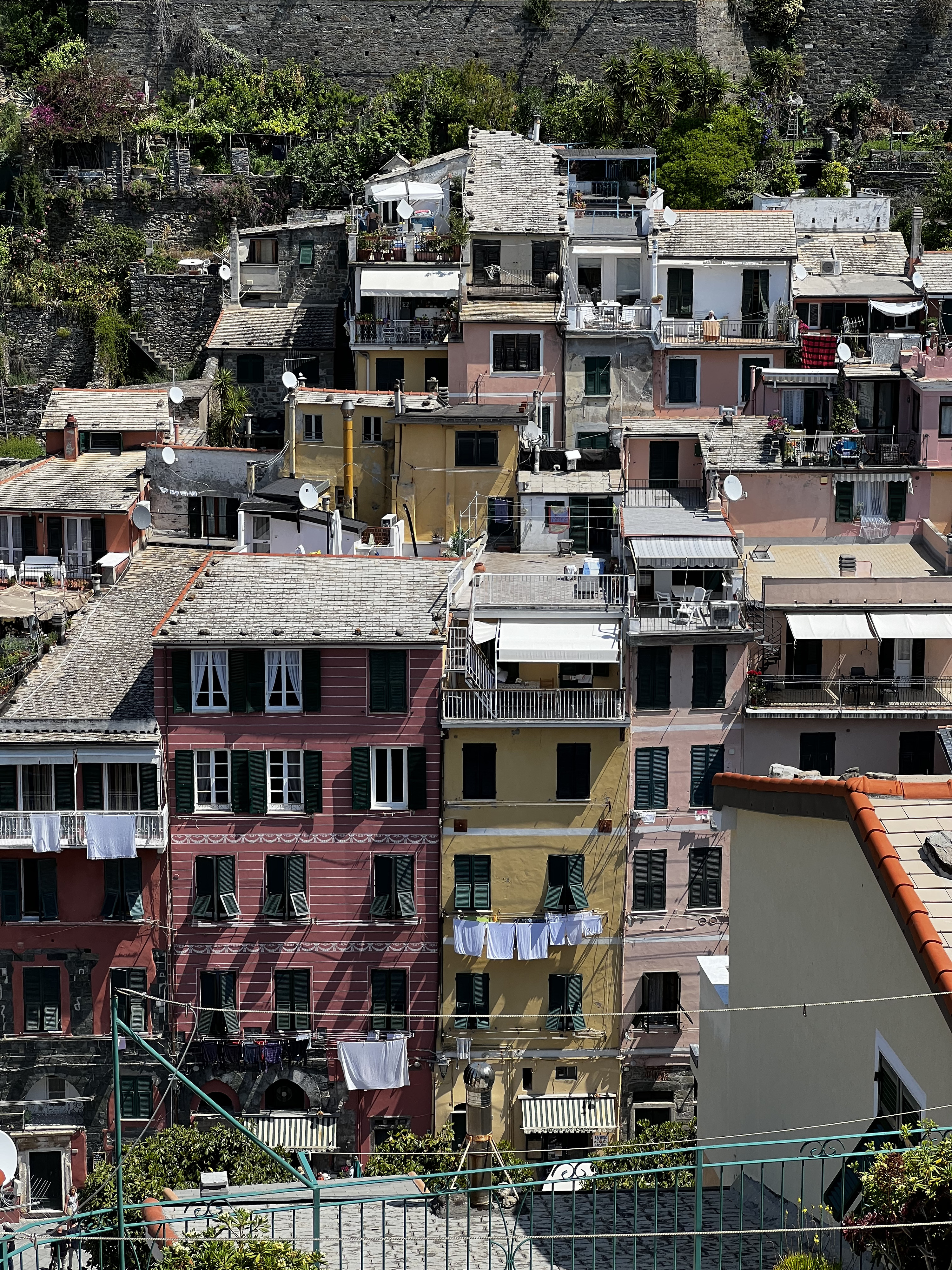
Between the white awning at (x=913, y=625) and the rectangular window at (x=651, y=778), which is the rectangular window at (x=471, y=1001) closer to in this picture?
the rectangular window at (x=651, y=778)

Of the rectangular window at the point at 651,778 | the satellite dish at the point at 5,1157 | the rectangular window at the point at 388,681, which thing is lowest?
the satellite dish at the point at 5,1157

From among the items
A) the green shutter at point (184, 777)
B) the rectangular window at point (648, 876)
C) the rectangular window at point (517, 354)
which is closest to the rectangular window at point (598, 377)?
the rectangular window at point (517, 354)

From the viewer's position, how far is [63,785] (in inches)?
1548

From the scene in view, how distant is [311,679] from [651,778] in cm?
688

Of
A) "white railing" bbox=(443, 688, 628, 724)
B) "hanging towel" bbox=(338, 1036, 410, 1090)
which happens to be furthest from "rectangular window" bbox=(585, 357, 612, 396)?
"hanging towel" bbox=(338, 1036, 410, 1090)

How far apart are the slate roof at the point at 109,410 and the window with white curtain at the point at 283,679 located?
49.8 feet

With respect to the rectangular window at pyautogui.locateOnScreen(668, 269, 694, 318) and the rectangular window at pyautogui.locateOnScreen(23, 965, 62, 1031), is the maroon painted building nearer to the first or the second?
the rectangular window at pyautogui.locateOnScreen(23, 965, 62, 1031)

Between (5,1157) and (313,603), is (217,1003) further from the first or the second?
(5,1157)

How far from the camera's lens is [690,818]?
Result: 4047 centimetres

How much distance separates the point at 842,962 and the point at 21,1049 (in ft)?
84.5

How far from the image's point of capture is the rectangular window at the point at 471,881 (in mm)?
39844

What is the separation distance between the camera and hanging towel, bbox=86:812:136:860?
3888 cm

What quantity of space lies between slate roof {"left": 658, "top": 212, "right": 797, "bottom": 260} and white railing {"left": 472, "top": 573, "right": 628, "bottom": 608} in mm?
13331

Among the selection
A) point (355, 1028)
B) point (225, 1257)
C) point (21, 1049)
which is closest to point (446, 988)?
point (355, 1028)
